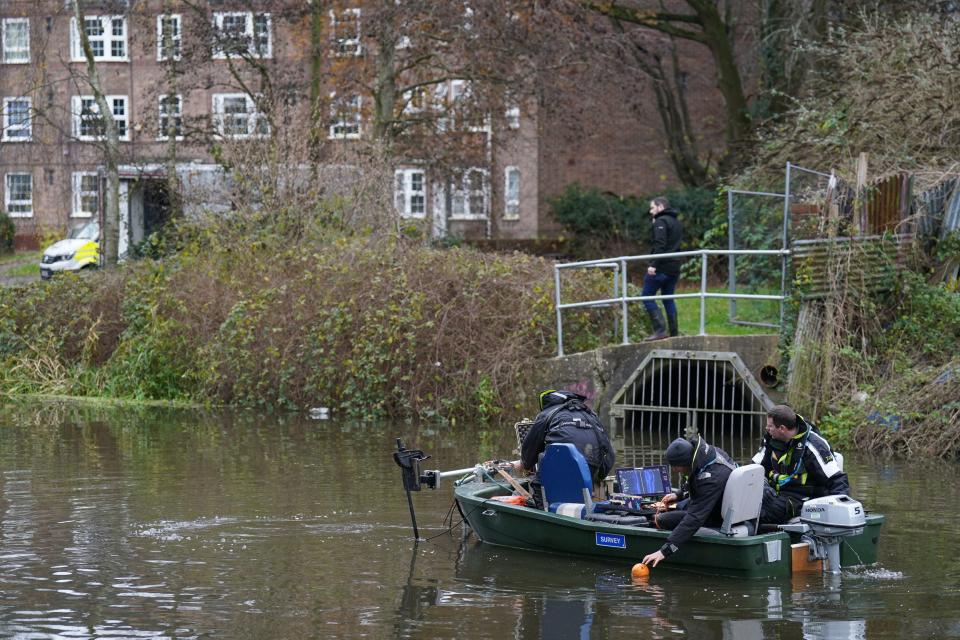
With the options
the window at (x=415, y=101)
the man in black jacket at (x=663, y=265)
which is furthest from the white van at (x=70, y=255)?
the man in black jacket at (x=663, y=265)

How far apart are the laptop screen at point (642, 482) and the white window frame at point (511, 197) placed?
2738cm

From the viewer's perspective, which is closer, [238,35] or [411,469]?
[411,469]

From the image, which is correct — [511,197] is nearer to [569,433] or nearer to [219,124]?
[219,124]

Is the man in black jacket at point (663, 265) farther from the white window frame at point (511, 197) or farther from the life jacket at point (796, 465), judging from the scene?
the white window frame at point (511, 197)

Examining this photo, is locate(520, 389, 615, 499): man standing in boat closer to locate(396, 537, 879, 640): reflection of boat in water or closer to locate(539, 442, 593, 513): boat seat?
locate(539, 442, 593, 513): boat seat

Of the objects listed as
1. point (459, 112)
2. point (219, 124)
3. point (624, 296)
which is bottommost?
point (624, 296)

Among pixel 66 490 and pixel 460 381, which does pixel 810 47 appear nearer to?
pixel 460 381

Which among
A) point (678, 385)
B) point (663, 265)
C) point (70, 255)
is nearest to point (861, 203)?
point (663, 265)

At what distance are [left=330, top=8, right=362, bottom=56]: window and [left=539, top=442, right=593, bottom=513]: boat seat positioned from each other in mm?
19268

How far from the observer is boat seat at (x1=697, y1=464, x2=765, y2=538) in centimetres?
1106

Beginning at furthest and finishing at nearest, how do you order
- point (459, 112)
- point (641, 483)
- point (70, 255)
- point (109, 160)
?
point (70, 255), point (459, 112), point (109, 160), point (641, 483)

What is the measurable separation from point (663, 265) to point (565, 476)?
8500 millimetres

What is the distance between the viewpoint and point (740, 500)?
1112 centimetres

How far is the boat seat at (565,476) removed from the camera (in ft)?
39.0
